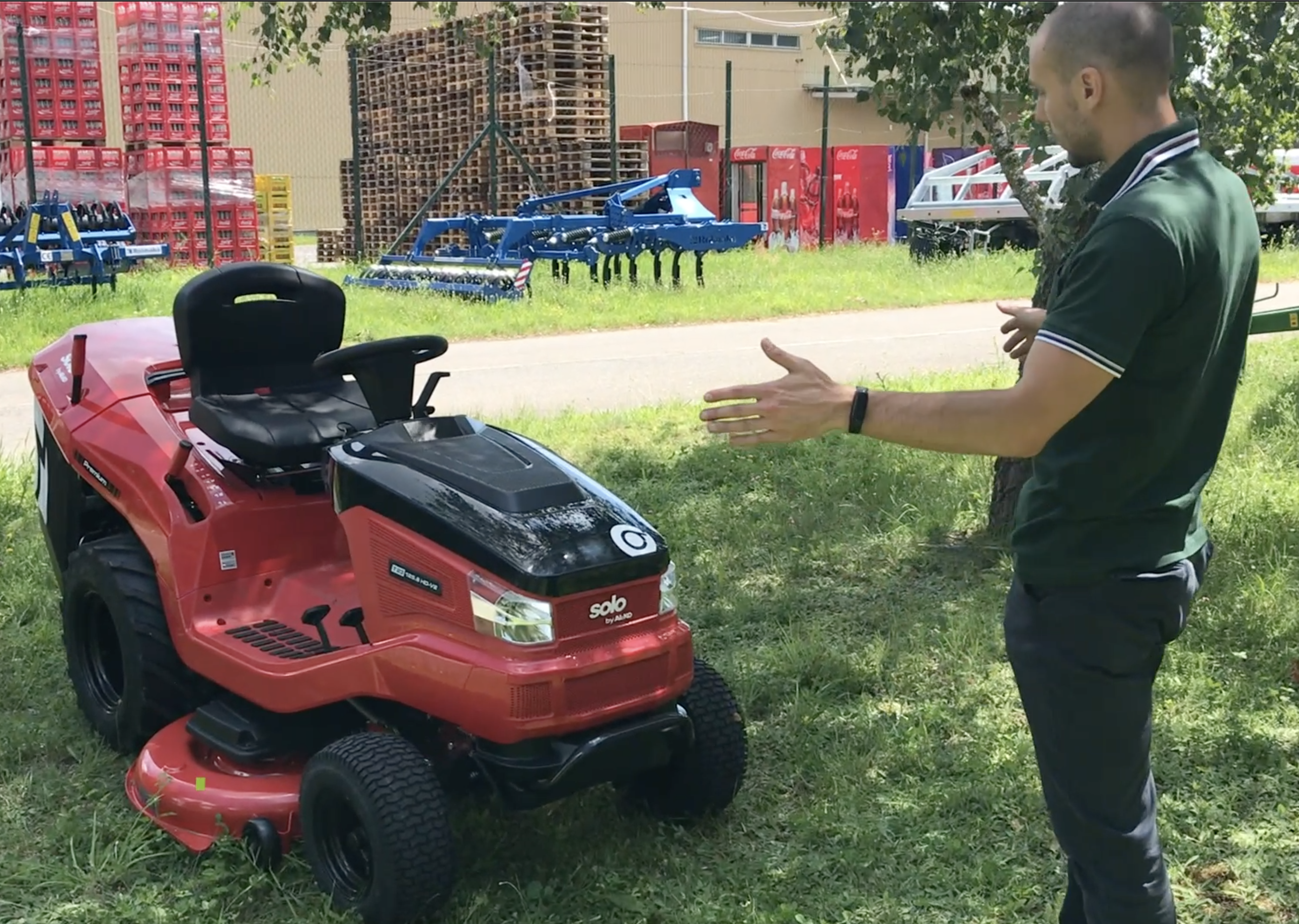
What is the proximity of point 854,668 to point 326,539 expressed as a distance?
174 cm

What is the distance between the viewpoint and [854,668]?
4.26m

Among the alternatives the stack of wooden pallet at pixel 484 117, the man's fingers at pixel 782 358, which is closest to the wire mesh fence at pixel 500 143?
the stack of wooden pallet at pixel 484 117

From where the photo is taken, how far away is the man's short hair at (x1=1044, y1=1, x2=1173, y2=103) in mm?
1969

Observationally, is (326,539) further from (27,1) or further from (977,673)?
(27,1)

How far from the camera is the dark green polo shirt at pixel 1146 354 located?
1.92 m

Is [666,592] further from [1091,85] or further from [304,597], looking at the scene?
[1091,85]

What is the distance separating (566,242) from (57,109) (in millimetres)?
6663

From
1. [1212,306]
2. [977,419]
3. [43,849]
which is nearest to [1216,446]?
[1212,306]

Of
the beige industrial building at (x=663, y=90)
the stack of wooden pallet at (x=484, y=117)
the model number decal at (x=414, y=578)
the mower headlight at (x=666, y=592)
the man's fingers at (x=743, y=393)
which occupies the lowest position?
the mower headlight at (x=666, y=592)

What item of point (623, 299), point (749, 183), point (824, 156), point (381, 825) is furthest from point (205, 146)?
point (381, 825)

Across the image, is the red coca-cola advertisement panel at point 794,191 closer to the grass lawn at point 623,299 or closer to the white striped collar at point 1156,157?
the grass lawn at point 623,299

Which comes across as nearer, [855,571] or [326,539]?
[326,539]

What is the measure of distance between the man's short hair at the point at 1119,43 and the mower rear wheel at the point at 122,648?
267 cm

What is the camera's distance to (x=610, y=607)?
2.91m
